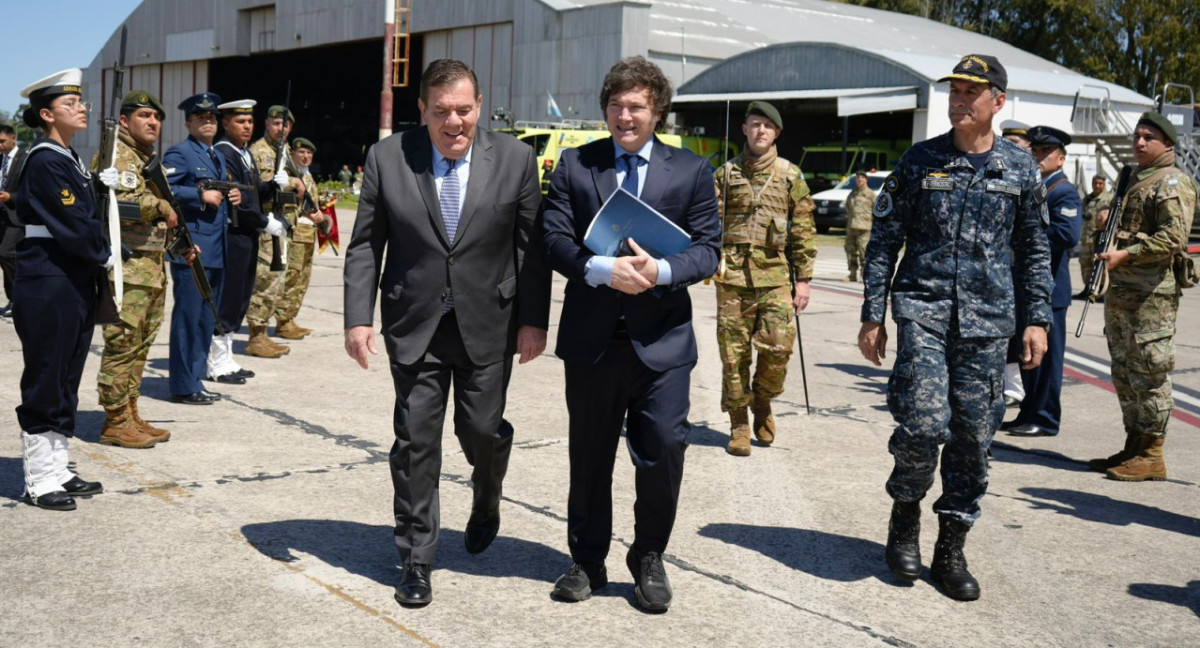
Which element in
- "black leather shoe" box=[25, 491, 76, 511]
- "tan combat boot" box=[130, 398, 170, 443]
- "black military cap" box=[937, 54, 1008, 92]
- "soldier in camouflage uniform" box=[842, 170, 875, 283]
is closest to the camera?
"black military cap" box=[937, 54, 1008, 92]

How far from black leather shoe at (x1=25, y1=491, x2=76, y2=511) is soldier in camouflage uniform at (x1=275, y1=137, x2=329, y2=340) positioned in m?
5.33

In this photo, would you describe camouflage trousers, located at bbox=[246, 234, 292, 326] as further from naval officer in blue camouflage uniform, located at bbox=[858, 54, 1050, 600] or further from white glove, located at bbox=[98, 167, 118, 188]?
naval officer in blue camouflage uniform, located at bbox=[858, 54, 1050, 600]

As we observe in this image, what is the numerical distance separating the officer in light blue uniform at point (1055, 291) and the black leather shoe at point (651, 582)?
422 cm

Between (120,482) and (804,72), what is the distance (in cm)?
3156

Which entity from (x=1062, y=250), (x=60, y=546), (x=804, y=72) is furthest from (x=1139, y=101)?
(x=60, y=546)

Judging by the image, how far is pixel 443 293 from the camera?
436cm

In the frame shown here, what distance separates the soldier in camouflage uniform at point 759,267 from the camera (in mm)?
6949

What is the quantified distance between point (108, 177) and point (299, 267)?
4984 millimetres

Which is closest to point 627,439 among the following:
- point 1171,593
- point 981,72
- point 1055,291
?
point 981,72

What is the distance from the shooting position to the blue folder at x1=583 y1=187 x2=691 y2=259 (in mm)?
4137

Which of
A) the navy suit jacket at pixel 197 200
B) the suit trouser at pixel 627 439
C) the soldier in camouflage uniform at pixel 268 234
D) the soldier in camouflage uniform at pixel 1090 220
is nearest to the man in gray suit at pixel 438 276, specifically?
the suit trouser at pixel 627 439

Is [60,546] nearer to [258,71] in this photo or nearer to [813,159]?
[813,159]

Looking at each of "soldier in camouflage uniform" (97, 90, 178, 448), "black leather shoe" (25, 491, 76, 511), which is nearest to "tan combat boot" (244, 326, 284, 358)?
"soldier in camouflage uniform" (97, 90, 178, 448)

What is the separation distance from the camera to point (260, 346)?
9.80 metres
